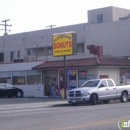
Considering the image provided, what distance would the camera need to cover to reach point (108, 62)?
37.1 metres

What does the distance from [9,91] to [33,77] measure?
3036 millimetres

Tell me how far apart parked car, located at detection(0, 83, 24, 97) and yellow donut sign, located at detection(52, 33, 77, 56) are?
25.8 feet

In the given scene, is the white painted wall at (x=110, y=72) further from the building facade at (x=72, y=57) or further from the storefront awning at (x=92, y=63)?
the storefront awning at (x=92, y=63)

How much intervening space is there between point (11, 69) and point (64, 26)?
10.9m

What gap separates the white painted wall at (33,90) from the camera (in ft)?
137

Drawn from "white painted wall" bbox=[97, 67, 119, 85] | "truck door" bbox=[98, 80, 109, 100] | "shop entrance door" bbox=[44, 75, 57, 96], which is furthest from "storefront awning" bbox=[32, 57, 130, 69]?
"truck door" bbox=[98, 80, 109, 100]

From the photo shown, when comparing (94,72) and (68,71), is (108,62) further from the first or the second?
(68,71)

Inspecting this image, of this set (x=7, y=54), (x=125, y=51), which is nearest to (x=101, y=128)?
(x=125, y=51)

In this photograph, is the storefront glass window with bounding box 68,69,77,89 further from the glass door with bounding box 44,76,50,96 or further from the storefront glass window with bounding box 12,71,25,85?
the storefront glass window with bounding box 12,71,25,85

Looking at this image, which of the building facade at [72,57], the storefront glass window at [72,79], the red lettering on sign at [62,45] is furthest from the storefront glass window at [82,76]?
the red lettering on sign at [62,45]

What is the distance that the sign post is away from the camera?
35375 mm

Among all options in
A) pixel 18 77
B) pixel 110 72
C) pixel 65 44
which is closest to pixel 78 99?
pixel 65 44

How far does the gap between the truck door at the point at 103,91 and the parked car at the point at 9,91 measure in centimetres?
1593

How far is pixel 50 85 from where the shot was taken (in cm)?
4094
